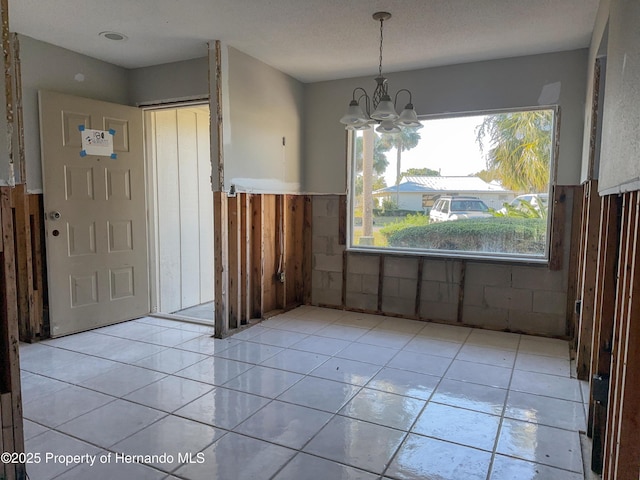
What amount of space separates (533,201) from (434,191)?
38.7 inches

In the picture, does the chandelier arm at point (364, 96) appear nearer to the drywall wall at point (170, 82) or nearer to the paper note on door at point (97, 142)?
the drywall wall at point (170, 82)

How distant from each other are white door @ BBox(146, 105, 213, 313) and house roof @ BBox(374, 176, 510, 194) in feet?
7.59

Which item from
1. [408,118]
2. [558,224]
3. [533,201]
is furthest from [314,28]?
[558,224]

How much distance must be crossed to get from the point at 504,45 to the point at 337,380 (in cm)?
328

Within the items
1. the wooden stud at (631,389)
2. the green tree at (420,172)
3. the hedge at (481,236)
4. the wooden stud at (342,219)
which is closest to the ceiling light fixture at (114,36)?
the wooden stud at (342,219)

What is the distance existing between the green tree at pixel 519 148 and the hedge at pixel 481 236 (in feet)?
1.25

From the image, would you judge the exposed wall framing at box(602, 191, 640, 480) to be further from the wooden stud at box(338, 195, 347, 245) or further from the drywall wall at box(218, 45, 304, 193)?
the wooden stud at box(338, 195, 347, 245)

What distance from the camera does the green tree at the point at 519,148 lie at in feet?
13.6

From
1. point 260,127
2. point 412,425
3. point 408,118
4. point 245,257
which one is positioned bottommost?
point 412,425

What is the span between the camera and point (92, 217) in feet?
13.7

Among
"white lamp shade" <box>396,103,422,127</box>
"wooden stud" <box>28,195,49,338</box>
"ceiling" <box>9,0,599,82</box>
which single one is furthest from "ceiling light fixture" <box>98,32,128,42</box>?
"white lamp shade" <box>396,103,422,127</box>

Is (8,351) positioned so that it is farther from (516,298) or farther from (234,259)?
(516,298)

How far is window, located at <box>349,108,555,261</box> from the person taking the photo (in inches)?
165

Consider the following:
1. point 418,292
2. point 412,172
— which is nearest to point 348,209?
point 412,172
